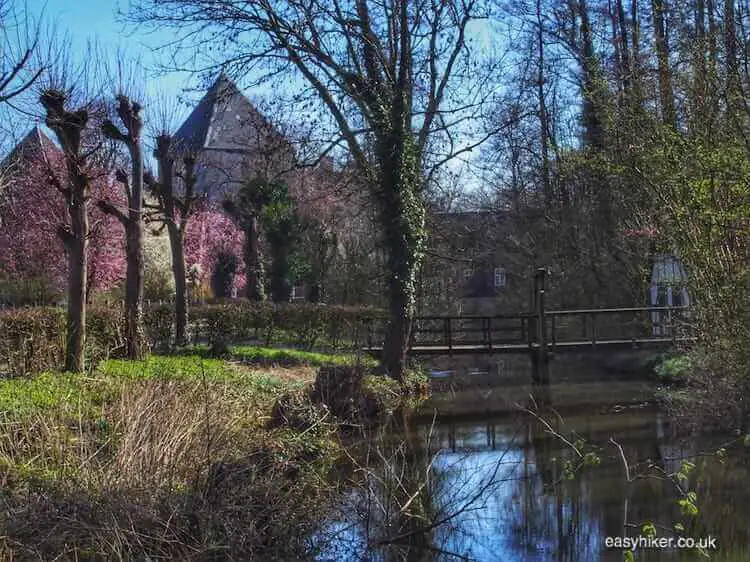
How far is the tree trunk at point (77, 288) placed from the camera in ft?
35.9

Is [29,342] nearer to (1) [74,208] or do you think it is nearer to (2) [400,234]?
(1) [74,208]

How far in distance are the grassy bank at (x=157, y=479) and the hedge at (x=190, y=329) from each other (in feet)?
7.46

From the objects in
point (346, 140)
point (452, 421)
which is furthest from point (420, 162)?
point (452, 421)

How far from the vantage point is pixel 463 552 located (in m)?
6.15

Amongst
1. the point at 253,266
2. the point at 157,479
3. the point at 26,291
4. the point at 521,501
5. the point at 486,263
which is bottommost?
the point at 521,501

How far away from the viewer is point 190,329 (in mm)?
16672

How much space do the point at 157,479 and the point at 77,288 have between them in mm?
5965

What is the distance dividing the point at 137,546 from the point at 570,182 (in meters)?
22.3

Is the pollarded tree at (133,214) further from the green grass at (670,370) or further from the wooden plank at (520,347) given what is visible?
the green grass at (670,370)

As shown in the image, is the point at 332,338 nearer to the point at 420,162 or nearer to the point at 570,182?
the point at 420,162

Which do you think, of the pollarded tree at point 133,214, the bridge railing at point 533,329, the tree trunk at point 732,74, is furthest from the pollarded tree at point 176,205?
the tree trunk at point 732,74

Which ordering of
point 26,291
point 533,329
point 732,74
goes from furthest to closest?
point 26,291
point 533,329
point 732,74

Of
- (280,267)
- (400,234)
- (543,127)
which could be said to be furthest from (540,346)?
(280,267)

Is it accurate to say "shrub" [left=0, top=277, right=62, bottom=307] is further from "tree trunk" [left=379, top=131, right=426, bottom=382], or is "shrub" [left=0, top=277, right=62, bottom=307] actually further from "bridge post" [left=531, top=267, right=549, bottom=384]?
"bridge post" [left=531, top=267, right=549, bottom=384]
